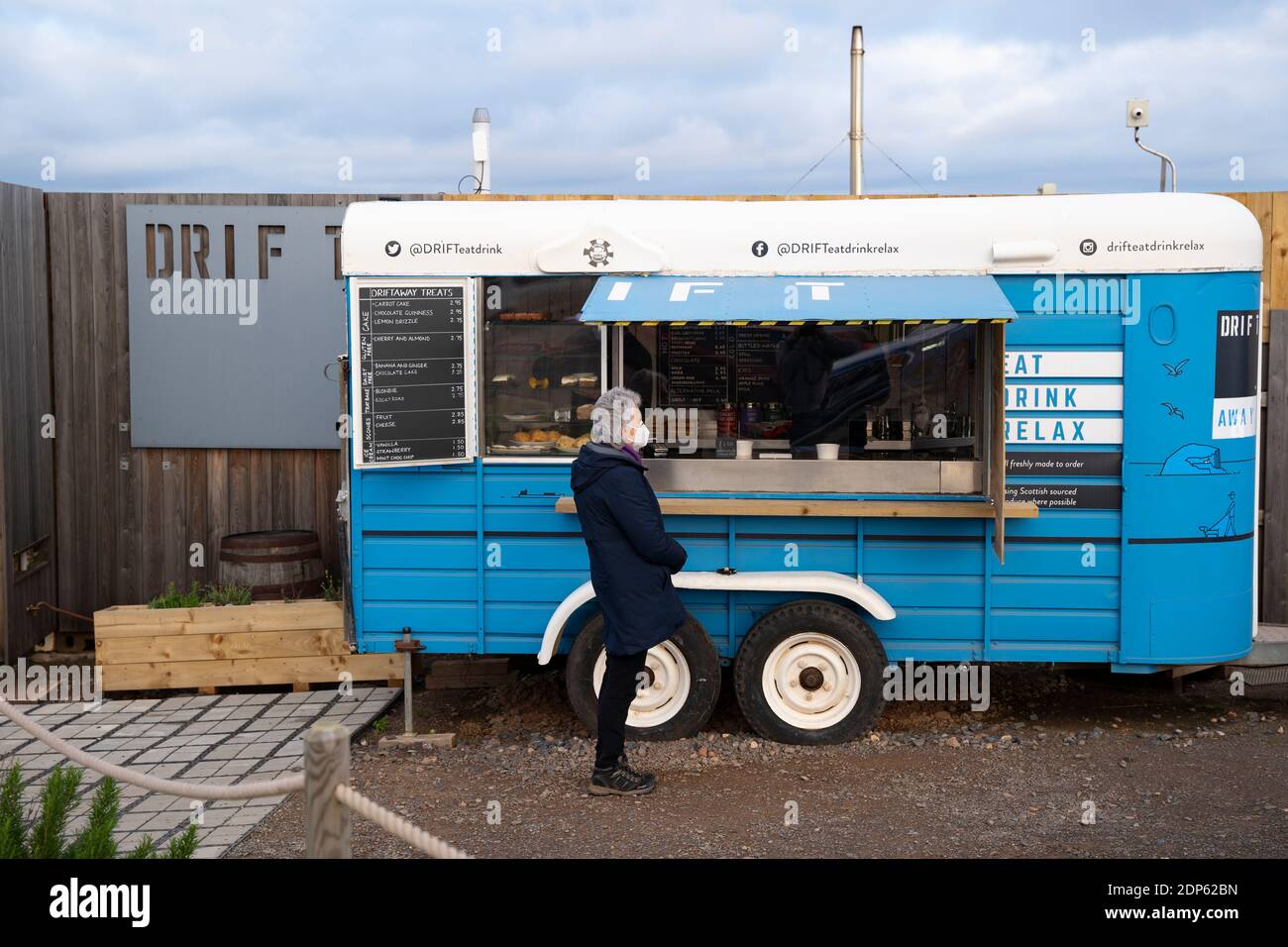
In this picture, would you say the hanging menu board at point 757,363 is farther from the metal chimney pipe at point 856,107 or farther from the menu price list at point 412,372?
the metal chimney pipe at point 856,107

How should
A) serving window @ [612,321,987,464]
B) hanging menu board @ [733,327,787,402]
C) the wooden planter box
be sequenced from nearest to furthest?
serving window @ [612,321,987,464] < hanging menu board @ [733,327,787,402] < the wooden planter box

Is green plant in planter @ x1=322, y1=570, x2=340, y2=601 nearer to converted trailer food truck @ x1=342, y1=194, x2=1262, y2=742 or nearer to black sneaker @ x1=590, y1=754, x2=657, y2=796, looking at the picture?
converted trailer food truck @ x1=342, y1=194, x2=1262, y2=742

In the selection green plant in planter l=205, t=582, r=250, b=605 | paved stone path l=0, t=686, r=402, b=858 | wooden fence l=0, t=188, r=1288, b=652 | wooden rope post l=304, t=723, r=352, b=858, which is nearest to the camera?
wooden rope post l=304, t=723, r=352, b=858

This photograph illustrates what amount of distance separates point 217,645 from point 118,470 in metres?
1.87

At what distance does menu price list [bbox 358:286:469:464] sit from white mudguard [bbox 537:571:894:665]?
0.98m

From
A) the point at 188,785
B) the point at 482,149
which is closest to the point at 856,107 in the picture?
the point at 482,149

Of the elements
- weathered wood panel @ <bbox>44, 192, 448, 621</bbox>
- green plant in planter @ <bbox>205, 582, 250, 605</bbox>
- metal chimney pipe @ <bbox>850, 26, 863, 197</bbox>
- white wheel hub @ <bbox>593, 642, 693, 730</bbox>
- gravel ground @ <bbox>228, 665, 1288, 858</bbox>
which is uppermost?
metal chimney pipe @ <bbox>850, 26, 863, 197</bbox>

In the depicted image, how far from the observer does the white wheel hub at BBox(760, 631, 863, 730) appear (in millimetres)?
6539

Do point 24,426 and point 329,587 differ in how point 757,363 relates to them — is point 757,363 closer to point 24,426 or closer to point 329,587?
point 329,587

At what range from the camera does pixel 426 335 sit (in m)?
6.58

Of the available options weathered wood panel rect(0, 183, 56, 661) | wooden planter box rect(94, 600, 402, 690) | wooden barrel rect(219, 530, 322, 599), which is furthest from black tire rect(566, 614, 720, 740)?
weathered wood panel rect(0, 183, 56, 661)

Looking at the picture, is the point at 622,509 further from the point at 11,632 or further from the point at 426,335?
the point at 11,632

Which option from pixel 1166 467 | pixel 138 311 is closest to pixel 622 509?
pixel 1166 467

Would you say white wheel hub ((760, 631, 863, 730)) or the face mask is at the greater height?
the face mask
